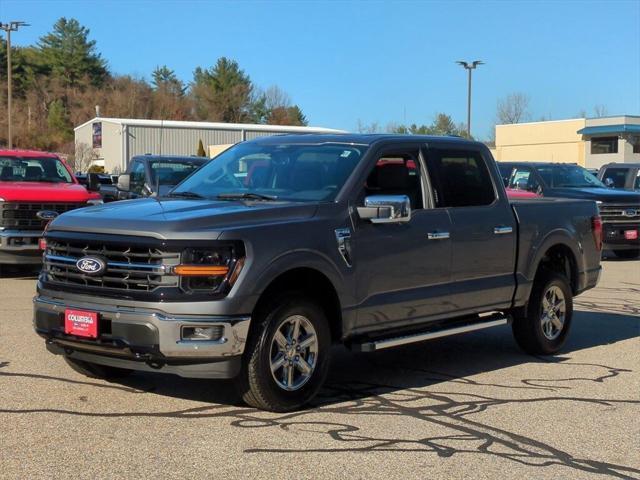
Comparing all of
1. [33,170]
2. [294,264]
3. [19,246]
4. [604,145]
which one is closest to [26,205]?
[19,246]

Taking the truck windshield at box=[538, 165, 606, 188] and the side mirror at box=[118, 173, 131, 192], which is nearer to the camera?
the side mirror at box=[118, 173, 131, 192]

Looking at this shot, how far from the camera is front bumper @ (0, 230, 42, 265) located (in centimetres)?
1277

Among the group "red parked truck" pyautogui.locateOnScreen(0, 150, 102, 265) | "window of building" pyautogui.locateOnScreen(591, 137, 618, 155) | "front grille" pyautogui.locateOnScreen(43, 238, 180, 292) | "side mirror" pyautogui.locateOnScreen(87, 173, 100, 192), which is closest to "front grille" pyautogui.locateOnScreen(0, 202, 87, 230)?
"red parked truck" pyautogui.locateOnScreen(0, 150, 102, 265)

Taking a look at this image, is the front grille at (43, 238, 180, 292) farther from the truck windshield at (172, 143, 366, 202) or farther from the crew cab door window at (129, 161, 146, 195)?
the crew cab door window at (129, 161, 146, 195)

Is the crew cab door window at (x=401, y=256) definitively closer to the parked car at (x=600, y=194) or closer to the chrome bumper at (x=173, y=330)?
the chrome bumper at (x=173, y=330)

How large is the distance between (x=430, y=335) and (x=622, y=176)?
16.1 m

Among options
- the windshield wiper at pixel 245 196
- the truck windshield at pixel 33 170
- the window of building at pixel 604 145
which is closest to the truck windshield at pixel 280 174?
the windshield wiper at pixel 245 196

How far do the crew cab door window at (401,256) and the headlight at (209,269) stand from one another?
114 centimetres

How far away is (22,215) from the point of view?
12938 millimetres

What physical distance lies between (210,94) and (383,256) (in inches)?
3866

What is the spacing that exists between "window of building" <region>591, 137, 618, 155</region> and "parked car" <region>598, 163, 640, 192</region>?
39.0 m

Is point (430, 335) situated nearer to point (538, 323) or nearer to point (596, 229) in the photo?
point (538, 323)

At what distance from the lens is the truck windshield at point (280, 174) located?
670 cm

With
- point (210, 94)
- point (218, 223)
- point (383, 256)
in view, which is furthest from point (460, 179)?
point (210, 94)
